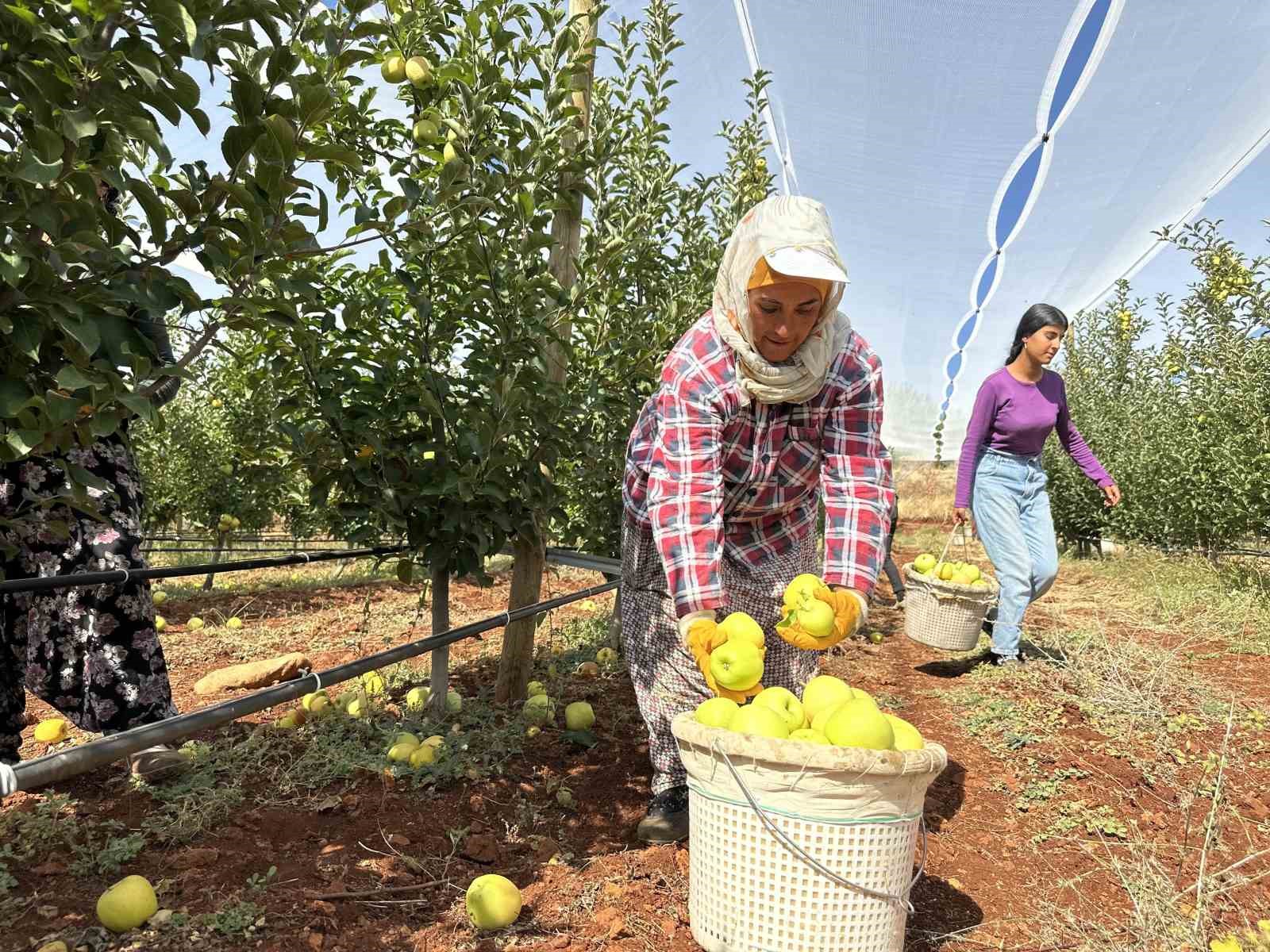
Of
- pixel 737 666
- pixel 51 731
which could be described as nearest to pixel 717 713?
pixel 737 666

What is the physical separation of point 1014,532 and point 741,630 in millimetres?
2967

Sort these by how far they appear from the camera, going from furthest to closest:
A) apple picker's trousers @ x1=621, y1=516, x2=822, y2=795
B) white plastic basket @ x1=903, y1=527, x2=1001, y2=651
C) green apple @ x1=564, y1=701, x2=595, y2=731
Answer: white plastic basket @ x1=903, y1=527, x2=1001, y2=651 → green apple @ x1=564, y1=701, x2=595, y2=731 → apple picker's trousers @ x1=621, y1=516, x2=822, y2=795

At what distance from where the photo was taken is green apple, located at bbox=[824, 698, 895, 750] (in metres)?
1.73

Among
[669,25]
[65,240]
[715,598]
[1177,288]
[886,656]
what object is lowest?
[886,656]

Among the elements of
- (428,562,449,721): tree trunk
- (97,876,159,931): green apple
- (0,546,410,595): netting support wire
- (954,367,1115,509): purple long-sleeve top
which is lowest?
(97,876,159,931): green apple

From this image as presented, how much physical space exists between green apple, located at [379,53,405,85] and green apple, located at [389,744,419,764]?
2096 millimetres

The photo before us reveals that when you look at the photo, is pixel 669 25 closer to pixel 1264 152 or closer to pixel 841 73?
pixel 841 73

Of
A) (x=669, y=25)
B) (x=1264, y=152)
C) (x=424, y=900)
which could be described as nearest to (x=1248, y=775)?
(x=424, y=900)

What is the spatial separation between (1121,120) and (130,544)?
30.8ft

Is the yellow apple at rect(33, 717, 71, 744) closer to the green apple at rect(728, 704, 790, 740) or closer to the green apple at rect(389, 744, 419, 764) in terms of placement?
the green apple at rect(389, 744, 419, 764)

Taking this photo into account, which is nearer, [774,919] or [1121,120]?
[774,919]

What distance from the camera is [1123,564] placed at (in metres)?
9.46

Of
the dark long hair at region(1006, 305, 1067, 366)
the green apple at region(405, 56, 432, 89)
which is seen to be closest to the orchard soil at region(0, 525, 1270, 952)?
the dark long hair at region(1006, 305, 1067, 366)

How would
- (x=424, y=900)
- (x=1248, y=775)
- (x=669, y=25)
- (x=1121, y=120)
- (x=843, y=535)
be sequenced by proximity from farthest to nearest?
1. (x=1121, y=120)
2. (x=669, y=25)
3. (x=1248, y=775)
4. (x=843, y=535)
5. (x=424, y=900)
